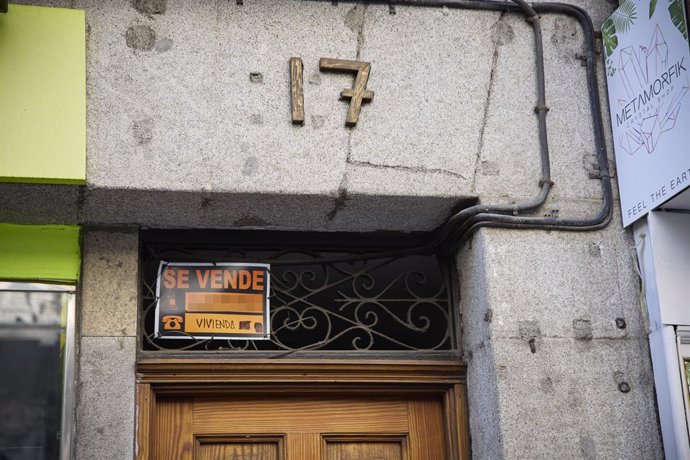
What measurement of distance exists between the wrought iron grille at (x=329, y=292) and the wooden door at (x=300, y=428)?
0.78ft

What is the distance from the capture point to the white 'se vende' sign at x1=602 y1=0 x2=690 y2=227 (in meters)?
4.04

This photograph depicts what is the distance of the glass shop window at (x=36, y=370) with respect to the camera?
13.1 feet

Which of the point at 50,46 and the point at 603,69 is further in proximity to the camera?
the point at 603,69

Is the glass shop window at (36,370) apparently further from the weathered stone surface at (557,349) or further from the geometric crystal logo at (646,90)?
the geometric crystal logo at (646,90)

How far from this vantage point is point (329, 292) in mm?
4645

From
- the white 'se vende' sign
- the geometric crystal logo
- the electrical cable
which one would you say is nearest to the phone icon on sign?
the electrical cable

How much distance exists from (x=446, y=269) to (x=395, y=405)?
678mm

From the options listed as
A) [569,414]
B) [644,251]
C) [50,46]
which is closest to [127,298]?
[50,46]

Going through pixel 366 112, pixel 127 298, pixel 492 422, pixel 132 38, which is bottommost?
pixel 492 422

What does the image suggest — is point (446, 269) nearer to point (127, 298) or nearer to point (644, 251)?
point (644, 251)

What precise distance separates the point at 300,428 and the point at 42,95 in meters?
1.78

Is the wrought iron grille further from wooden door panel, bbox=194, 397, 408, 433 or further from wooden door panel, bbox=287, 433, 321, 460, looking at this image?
wooden door panel, bbox=287, 433, 321, 460

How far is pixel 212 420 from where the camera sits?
4352 mm

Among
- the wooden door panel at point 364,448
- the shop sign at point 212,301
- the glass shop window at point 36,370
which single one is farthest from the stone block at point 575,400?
the glass shop window at point 36,370
